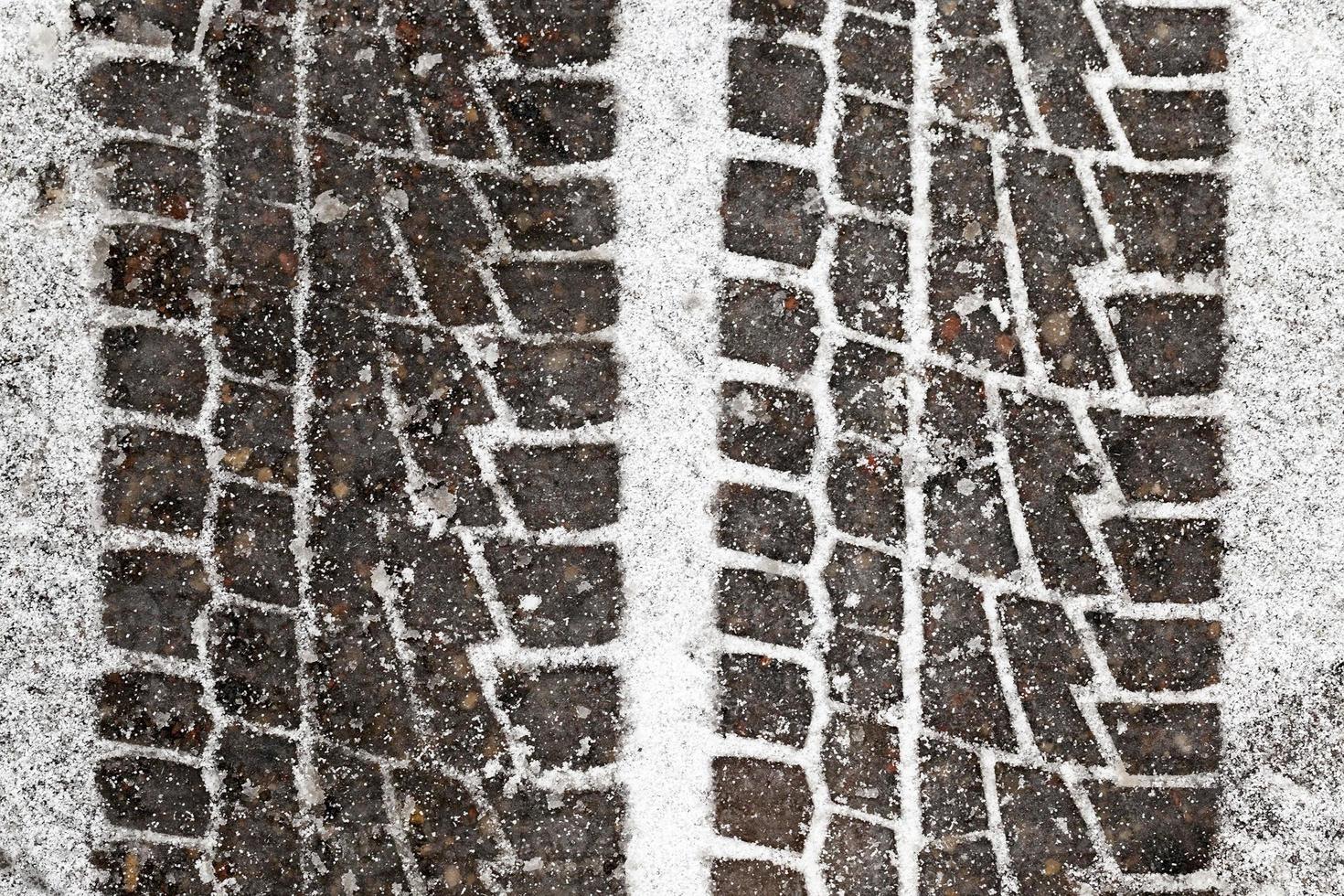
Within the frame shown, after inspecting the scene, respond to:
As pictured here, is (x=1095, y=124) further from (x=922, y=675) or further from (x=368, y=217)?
(x=368, y=217)

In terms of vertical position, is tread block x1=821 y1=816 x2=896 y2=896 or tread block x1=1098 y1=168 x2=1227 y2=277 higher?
Result: tread block x1=1098 y1=168 x2=1227 y2=277

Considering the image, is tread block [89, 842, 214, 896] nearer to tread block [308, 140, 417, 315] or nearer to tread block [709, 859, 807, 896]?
tread block [709, 859, 807, 896]

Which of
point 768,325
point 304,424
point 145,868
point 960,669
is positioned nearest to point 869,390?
point 768,325

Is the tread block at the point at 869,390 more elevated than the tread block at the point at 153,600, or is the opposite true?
the tread block at the point at 869,390

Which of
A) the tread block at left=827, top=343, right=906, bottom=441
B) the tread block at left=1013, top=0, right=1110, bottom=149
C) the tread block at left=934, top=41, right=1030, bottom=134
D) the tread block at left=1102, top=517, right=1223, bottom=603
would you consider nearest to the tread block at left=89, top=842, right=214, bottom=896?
the tread block at left=827, top=343, right=906, bottom=441

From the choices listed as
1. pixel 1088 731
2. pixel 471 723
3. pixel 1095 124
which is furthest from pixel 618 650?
pixel 1095 124

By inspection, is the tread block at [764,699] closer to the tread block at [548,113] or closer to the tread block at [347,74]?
the tread block at [548,113]

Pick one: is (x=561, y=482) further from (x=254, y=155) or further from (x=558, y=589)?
(x=254, y=155)

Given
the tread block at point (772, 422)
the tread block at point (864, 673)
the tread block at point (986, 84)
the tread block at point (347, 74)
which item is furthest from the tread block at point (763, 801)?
the tread block at point (347, 74)
